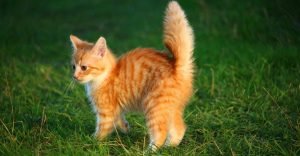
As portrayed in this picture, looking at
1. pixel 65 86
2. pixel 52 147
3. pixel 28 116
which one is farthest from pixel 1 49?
pixel 52 147

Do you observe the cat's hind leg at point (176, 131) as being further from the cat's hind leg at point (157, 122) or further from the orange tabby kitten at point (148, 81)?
the cat's hind leg at point (157, 122)

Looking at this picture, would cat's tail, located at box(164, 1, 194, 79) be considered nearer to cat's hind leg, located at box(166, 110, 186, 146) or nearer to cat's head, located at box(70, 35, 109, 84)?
cat's hind leg, located at box(166, 110, 186, 146)

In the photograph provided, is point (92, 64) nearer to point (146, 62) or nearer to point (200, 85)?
point (146, 62)

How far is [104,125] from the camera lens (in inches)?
182

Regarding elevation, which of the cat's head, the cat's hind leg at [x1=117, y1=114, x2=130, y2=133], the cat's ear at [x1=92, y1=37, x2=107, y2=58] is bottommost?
the cat's hind leg at [x1=117, y1=114, x2=130, y2=133]

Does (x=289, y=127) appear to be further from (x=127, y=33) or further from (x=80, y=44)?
(x=127, y=33)

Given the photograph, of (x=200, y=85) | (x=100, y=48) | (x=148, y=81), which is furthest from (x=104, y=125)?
(x=200, y=85)

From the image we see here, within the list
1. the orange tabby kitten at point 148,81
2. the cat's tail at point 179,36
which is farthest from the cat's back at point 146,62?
the cat's tail at point 179,36

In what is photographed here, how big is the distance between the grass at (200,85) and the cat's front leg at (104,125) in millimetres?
81

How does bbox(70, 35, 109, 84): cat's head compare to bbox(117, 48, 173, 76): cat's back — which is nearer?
bbox(117, 48, 173, 76): cat's back

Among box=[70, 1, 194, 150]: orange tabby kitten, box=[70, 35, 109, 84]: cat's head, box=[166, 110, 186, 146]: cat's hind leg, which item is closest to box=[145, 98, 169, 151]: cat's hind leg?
box=[70, 1, 194, 150]: orange tabby kitten

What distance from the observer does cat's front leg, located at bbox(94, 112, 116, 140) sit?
461cm

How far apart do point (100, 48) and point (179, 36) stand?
0.84 m

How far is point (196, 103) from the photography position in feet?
18.2
